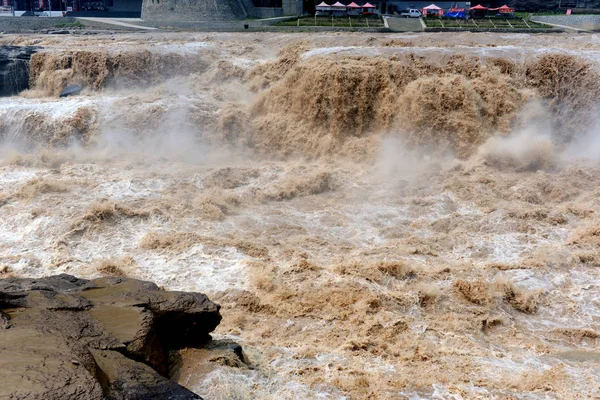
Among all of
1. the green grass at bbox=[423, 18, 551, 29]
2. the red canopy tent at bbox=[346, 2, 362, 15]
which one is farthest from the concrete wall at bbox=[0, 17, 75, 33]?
the green grass at bbox=[423, 18, 551, 29]

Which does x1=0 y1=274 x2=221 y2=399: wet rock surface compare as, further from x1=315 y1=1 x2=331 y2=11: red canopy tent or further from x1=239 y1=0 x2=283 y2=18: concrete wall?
x1=239 y1=0 x2=283 y2=18: concrete wall

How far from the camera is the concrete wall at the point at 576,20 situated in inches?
1005

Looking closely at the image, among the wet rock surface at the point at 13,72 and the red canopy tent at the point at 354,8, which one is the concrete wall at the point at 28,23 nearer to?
the wet rock surface at the point at 13,72

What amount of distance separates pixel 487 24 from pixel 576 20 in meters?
4.31

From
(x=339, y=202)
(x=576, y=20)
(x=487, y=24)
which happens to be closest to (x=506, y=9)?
→ (x=576, y=20)

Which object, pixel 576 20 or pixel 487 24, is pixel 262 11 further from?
pixel 576 20

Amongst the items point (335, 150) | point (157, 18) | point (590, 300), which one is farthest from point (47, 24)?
point (590, 300)

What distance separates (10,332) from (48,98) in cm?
1259

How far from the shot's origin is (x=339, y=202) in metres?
10.4

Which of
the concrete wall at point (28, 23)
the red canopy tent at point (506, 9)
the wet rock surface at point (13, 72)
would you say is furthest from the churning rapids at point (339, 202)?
the red canopy tent at point (506, 9)

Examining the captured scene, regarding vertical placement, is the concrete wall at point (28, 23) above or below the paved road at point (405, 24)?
below

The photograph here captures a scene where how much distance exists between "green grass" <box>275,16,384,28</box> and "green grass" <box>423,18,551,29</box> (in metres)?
2.44

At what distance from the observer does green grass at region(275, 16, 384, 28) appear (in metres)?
26.1

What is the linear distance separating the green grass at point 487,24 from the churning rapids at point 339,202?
9.66 meters
